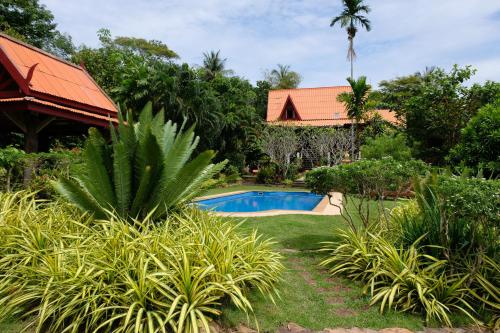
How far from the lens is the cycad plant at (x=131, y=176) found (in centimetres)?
442

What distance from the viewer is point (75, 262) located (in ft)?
11.6

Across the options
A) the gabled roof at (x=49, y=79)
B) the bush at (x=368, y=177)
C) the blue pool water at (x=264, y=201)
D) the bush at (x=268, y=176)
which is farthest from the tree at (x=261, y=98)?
the bush at (x=368, y=177)

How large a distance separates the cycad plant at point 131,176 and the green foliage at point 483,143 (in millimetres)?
3579

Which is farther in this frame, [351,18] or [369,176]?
[351,18]

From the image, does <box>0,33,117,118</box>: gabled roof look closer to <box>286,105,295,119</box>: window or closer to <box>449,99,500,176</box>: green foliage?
<box>449,99,500,176</box>: green foliage

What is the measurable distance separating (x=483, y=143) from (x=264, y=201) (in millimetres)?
12653

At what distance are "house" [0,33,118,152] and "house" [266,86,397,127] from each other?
55.3 feet

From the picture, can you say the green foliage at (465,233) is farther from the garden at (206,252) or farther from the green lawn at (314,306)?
the green lawn at (314,306)

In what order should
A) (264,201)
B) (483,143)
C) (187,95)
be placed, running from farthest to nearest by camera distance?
(187,95), (264,201), (483,143)

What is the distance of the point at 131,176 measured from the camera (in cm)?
457

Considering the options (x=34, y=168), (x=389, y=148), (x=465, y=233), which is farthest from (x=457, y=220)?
(x=389, y=148)

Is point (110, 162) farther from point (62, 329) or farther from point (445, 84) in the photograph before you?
point (445, 84)

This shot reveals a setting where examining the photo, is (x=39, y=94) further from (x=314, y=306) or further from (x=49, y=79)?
(x=314, y=306)

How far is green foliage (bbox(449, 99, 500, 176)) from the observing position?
16.0ft
